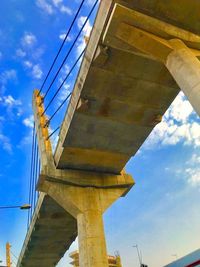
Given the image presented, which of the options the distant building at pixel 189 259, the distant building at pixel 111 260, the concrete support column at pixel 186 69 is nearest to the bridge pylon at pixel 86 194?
the distant building at pixel 189 259

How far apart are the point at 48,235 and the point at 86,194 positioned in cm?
864

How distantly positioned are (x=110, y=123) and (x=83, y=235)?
551 cm

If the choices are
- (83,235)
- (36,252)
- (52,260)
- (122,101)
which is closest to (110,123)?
(122,101)

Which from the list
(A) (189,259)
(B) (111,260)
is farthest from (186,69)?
(B) (111,260)

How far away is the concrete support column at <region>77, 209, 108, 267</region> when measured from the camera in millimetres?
14002

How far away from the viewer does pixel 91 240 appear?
14.3 metres

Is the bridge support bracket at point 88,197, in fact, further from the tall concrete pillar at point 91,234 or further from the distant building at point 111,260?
the distant building at point 111,260

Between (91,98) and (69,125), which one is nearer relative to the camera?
(91,98)

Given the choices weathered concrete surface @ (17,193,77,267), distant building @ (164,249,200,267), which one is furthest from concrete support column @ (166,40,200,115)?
weathered concrete surface @ (17,193,77,267)

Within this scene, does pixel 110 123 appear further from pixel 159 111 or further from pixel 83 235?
pixel 83 235

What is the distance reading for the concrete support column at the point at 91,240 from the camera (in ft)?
45.9

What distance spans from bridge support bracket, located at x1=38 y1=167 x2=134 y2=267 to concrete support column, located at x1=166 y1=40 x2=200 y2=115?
878cm

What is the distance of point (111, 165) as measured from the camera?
53.5ft

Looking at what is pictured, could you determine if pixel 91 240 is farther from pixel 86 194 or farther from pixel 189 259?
pixel 189 259
